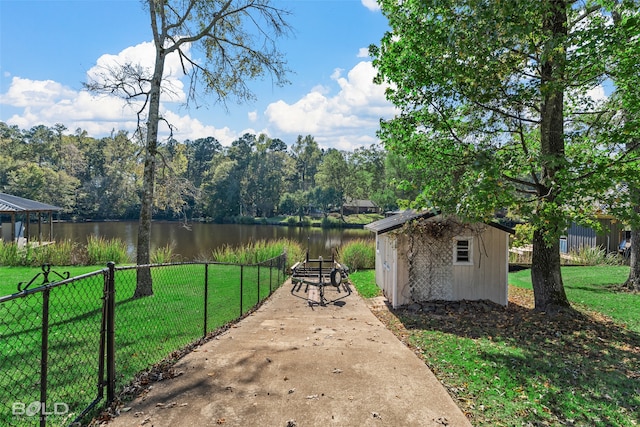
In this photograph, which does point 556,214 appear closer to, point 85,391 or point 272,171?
point 85,391

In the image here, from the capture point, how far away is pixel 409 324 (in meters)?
8.46

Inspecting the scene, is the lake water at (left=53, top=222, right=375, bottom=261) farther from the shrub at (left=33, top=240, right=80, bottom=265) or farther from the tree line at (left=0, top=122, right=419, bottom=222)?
the tree line at (left=0, top=122, right=419, bottom=222)

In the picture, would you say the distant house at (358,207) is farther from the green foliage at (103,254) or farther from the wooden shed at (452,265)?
the wooden shed at (452,265)

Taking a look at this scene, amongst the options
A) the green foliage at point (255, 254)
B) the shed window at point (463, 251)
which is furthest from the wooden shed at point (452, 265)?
the green foliage at point (255, 254)

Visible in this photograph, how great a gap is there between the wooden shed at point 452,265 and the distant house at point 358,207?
6326cm

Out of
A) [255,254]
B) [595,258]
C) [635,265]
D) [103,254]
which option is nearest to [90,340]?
[255,254]

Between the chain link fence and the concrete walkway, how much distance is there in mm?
506

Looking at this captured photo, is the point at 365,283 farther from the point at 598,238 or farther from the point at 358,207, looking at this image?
the point at 358,207

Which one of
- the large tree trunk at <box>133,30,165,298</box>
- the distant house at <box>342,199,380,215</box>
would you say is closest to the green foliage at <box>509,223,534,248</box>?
the large tree trunk at <box>133,30,165,298</box>

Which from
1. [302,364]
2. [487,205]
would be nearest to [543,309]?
[487,205]

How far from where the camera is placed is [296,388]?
3967mm

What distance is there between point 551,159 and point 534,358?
128 inches

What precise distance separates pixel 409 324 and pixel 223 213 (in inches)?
2345

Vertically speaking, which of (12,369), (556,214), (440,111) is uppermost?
(440,111)
